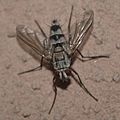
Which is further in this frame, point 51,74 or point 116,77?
point 51,74

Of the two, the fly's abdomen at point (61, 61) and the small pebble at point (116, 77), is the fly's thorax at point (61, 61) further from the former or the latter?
the small pebble at point (116, 77)

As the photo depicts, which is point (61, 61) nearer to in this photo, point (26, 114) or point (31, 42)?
point (31, 42)

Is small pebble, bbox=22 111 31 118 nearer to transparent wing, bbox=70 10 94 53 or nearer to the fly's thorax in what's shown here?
the fly's thorax

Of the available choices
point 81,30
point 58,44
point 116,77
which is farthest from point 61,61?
point 116,77

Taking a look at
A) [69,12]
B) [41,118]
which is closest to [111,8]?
[69,12]

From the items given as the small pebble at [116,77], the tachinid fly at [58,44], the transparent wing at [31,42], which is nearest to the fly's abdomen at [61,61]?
the tachinid fly at [58,44]

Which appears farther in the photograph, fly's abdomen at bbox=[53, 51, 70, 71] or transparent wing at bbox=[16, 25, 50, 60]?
transparent wing at bbox=[16, 25, 50, 60]

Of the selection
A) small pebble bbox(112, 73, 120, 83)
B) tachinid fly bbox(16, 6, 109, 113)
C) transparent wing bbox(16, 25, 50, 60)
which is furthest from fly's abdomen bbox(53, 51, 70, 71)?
small pebble bbox(112, 73, 120, 83)
